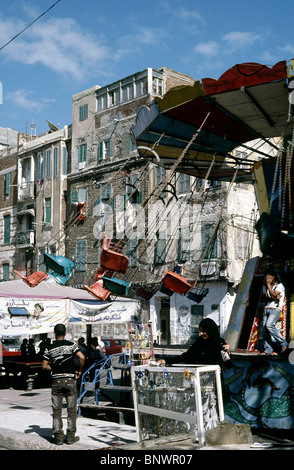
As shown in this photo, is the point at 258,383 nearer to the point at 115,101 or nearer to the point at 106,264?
the point at 106,264

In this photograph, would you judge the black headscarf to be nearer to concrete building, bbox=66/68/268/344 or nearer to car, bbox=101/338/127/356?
car, bbox=101/338/127/356

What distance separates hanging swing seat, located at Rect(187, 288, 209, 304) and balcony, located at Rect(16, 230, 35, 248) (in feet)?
52.5

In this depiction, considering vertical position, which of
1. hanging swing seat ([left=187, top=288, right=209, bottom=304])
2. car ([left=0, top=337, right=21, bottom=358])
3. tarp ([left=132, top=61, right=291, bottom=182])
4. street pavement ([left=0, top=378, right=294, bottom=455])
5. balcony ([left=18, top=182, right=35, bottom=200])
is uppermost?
balcony ([left=18, top=182, right=35, bottom=200])

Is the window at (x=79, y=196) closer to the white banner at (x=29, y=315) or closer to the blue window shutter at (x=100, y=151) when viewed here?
the blue window shutter at (x=100, y=151)

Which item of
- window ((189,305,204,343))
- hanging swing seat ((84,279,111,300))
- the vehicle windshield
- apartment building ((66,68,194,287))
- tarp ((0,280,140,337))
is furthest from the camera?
apartment building ((66,68,194,287))

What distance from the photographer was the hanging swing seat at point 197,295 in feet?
99.6

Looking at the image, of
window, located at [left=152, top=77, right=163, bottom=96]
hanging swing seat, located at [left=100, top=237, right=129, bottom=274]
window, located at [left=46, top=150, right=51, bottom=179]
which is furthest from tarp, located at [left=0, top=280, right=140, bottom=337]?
window, located at [left=46, top=150, right=51, bottom=179]

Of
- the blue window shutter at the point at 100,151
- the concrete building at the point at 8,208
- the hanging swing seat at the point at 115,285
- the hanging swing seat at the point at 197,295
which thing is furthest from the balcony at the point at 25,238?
the hanging swing seat at the point at 115,285

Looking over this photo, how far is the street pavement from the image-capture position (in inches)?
257

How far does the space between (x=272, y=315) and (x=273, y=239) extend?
3133mm

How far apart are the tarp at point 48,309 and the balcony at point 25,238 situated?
25828 millimetres

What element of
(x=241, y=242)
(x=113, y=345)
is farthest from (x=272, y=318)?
(x=241, y=242)
